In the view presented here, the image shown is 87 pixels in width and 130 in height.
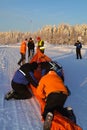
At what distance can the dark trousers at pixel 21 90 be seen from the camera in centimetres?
933

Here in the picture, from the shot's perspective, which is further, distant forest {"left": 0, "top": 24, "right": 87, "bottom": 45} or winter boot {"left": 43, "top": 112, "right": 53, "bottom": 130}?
distant forest {"left": 0, "top": 24, "right": 87, "bottom": 45}

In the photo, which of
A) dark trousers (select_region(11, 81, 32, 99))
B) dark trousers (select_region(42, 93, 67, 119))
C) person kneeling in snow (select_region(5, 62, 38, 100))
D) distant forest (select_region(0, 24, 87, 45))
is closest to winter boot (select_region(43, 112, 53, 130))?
dark trousers (select_region(42, 93, 67, 119))

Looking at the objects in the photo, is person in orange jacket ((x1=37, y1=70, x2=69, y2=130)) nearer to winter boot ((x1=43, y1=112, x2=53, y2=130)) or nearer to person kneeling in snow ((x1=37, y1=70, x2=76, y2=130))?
person kneeling in snow ((x1=37, y1=70, x2=76, y2=130))

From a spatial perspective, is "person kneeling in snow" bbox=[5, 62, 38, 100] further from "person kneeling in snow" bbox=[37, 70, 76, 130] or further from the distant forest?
the distant forest

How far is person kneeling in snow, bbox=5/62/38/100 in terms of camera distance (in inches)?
Answer: 349

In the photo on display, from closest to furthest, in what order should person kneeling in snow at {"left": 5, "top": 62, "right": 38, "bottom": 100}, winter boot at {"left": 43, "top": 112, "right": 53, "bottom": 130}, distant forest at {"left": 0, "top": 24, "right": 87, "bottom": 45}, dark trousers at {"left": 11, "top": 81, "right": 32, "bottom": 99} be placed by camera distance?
winter boot at {"left": 43, "top": 112, "right": 53, "bottom": 130}
person kneeling in snow at {"left": 5, "top": 62, "right": 38, "bottom": 100}
dark trousers at {"left": 11, "top": 81, "right": 32, "bottom": 99}
distant forest at {"left": 0, "top": 24, "right": 87, "bottom": 45}

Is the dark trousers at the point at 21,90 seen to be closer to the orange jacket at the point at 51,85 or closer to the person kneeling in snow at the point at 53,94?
the orange jacket at the point at 51,85

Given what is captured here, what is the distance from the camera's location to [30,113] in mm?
8164

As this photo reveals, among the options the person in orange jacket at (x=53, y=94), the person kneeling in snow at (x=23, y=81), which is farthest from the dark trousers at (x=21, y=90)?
the person in orange jacket at (x=53, y=94)

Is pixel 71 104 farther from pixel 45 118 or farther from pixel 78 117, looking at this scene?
pixel 45 118

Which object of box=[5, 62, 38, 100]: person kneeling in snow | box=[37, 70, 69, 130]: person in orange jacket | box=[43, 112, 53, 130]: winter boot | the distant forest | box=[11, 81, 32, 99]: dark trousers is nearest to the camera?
box=[43, 112, 53, 130]: winter boot

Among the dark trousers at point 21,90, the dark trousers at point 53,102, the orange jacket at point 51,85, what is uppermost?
the orange jacket at point 51,85

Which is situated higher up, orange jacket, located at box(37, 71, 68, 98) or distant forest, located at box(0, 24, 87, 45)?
orange jacket, located at box(37, 71, 68, 98)

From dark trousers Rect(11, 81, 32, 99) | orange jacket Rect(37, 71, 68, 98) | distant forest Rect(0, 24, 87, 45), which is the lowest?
distant forest Rect(0, 24, 87, 45)
